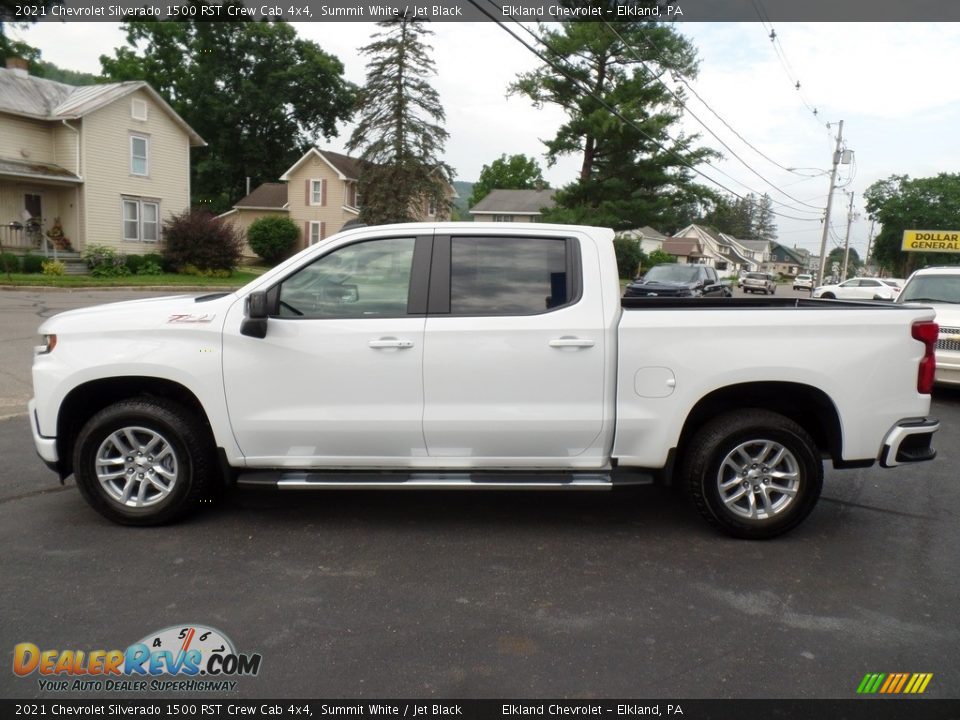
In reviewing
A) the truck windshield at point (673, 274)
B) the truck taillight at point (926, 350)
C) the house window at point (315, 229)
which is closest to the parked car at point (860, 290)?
the truck windshield at point (673, 274)

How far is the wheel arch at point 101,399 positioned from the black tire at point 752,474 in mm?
3169

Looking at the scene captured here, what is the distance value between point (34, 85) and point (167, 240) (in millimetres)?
9428

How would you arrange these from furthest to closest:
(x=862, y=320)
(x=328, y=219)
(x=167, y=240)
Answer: (x=328, y=219), (x=167, y=240), (x=862, y=320)

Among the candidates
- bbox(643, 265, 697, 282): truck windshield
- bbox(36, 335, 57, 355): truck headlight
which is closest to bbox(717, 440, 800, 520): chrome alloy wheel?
bbox(36, 335, 57, 355): truck headlight

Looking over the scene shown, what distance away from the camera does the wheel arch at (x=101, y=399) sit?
462 centimetres

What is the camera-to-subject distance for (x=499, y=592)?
12.8 ft

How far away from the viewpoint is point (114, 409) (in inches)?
180

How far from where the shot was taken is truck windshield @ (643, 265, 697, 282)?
859 inches

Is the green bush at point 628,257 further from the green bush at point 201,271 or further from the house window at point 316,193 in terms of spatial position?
the green bush at point 201,271

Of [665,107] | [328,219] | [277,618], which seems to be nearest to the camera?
[277,618]

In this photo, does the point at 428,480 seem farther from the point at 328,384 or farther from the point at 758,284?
the point at 758,284
